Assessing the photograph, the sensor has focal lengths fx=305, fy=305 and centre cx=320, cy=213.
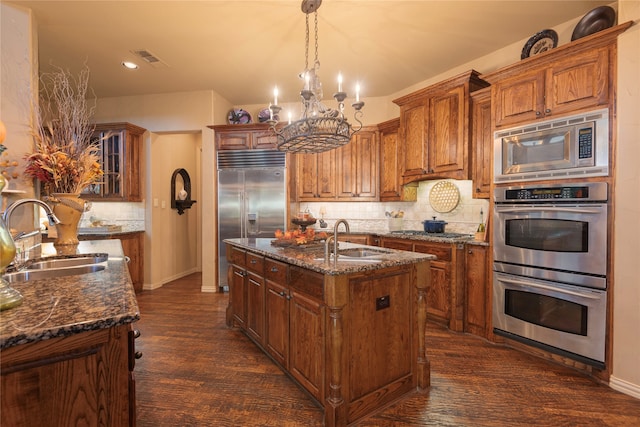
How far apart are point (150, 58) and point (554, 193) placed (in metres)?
4.29

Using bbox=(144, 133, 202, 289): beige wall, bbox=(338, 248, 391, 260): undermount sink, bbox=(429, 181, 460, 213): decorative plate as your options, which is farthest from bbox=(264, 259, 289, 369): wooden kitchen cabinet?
bbox=(144, 133, 202, 289): beige wall

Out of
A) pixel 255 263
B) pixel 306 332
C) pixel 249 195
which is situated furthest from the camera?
pixel 249 195

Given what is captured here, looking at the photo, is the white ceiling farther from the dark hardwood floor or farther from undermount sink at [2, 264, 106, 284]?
the dark hardwood floor

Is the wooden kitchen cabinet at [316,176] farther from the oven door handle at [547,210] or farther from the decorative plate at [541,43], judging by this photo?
the decorative plate at [541,43]

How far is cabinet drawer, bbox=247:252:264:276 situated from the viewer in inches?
97.8

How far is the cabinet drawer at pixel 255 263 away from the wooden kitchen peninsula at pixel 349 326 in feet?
0.46

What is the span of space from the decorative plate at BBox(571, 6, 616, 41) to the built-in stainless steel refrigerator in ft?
11.3

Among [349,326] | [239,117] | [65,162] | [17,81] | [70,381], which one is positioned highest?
[239,117]

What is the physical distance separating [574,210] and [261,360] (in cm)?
272

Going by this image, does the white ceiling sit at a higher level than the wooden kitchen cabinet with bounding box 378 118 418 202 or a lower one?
higher

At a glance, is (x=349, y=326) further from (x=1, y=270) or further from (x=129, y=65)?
(x=129, y=65)

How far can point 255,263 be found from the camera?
8.48 ft

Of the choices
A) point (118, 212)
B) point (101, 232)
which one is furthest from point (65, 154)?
point (118, 212)

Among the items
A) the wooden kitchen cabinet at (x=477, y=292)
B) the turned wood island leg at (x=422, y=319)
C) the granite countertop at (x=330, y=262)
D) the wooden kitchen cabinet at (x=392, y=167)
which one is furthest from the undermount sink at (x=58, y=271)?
the wooden kitchen cabinet at (x=392, y=167)
